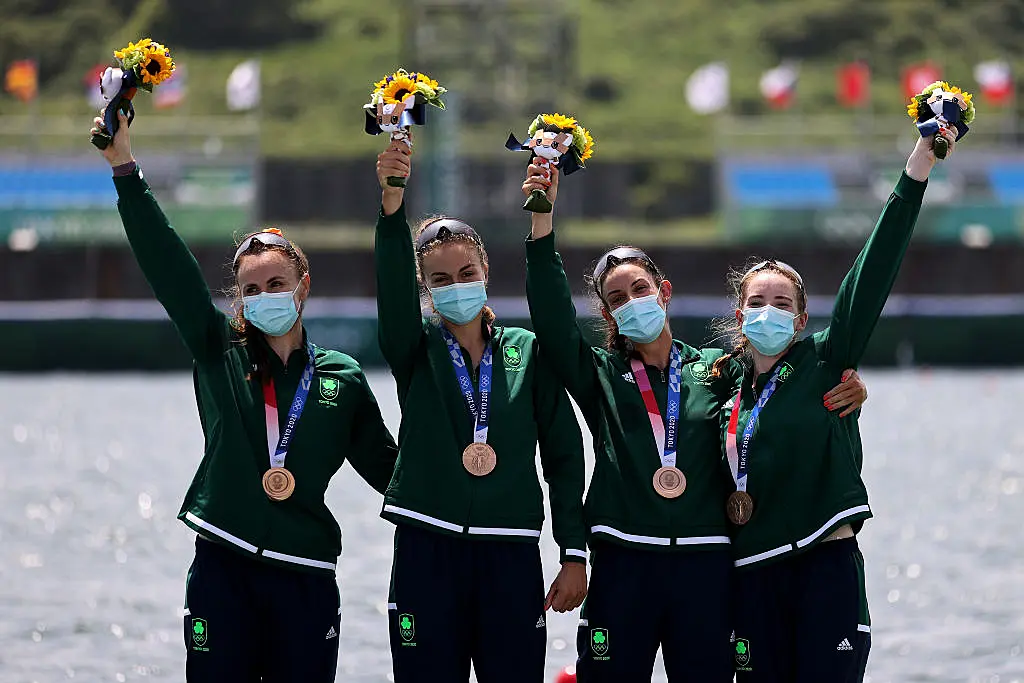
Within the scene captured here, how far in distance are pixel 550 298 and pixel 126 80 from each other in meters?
1.58

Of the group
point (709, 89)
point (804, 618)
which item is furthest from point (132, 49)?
point (709, 89)

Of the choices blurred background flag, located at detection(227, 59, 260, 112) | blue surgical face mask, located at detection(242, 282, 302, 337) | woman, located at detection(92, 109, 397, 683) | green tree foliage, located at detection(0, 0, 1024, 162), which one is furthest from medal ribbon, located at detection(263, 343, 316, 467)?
green tree foliage, located at detection(0, 0, 1024, 162)

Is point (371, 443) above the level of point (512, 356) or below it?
below

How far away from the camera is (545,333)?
18.1 feet

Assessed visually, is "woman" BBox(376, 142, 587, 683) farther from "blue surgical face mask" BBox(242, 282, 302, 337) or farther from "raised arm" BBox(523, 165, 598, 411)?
"blue surgical face mask" BBox(242, 282, 302, 337)

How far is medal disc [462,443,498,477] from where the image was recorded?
17.7 ft

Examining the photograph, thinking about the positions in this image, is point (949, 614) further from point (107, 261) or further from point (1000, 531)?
point (107, 261)

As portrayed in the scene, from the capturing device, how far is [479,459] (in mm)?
5406

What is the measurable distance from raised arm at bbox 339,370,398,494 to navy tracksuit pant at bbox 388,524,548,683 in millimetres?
428

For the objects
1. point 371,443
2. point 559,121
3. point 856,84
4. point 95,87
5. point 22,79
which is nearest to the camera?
point 559,121

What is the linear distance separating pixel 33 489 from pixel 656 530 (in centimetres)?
1073

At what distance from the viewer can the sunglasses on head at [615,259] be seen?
19.1ft

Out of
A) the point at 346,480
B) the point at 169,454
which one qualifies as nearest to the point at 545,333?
the point at 346,480

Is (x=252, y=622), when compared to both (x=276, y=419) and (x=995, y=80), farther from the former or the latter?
(x=995, y=80)
